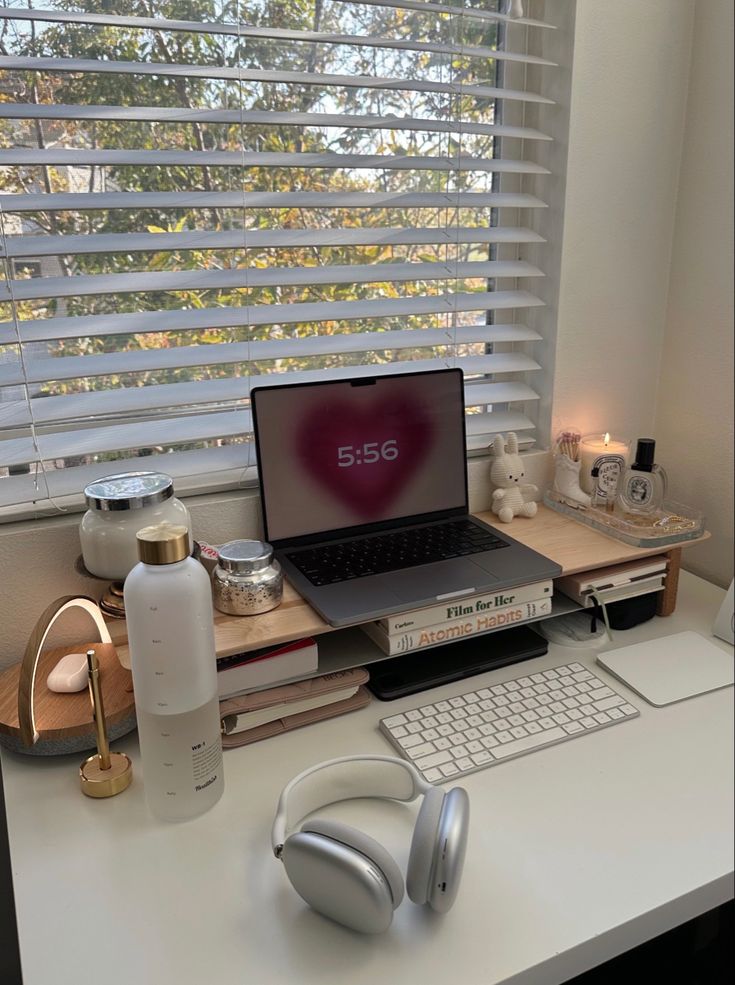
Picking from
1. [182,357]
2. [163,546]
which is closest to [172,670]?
[163,546]

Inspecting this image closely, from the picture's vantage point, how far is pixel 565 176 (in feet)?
4.02

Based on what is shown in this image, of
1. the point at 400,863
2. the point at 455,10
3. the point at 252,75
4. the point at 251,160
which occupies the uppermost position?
the point at 455,10

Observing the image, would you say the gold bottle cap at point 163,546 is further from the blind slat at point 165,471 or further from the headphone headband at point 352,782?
the blind slat at point 165,471

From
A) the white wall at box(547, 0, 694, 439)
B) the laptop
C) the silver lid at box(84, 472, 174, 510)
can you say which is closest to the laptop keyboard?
the laptop

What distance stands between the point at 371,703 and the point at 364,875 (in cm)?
37

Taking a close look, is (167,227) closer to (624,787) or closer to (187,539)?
(187,539)

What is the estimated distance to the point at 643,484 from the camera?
1221 millimetres

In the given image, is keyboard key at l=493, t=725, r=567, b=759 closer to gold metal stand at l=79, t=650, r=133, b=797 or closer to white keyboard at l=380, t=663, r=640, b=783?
white keyboard at l=380, t=663, r=640, b=783

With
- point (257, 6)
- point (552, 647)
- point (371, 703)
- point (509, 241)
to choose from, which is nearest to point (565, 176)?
point (509, 241)

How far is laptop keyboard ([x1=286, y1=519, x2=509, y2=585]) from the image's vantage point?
1.04 meters

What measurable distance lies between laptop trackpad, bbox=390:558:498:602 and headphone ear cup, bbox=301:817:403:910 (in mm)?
353

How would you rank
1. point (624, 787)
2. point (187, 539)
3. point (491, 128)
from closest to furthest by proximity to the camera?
point (187, 539) < point (624, 787) < point (491, 128)

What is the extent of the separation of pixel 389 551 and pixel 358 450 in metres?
0.15

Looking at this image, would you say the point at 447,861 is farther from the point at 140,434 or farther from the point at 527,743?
the point at 140,434
